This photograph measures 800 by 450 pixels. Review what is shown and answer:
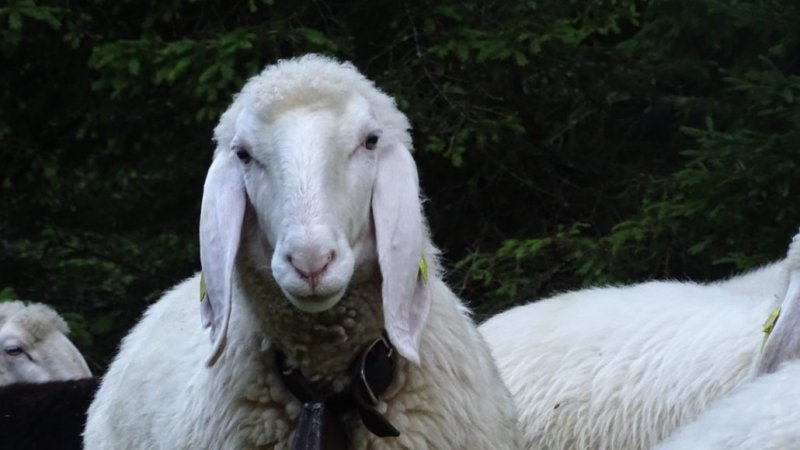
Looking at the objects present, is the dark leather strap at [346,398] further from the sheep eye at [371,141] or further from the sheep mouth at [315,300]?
the sheep eye at [371,141]

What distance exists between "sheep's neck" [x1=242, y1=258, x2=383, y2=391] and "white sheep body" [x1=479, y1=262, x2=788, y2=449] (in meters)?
1.58

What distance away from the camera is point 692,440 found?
3.28 m

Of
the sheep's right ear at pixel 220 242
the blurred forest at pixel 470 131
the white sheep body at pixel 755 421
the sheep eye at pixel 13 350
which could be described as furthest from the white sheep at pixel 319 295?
the sheep eye at pixel 13 350

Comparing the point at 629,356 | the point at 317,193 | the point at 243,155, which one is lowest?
the point at 629,356

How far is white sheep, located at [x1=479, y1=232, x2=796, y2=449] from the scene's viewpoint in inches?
216

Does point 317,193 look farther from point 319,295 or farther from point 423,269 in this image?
point 423,269

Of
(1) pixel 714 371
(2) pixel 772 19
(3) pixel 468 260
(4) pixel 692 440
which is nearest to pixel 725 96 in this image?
(2) pixel 772 19

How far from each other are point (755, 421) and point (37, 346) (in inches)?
226

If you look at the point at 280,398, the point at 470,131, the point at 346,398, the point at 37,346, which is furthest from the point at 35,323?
the point at 346,398

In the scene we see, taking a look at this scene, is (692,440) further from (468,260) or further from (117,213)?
(117,213)

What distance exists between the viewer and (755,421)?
314 cm

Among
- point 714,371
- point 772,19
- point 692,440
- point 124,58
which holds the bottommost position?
point 714,371

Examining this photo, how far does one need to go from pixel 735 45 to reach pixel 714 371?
3.19m

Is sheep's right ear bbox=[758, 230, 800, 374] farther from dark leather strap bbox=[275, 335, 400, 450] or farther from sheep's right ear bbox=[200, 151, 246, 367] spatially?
sheep's right ear bbox=[200, 151, 246, 367]
